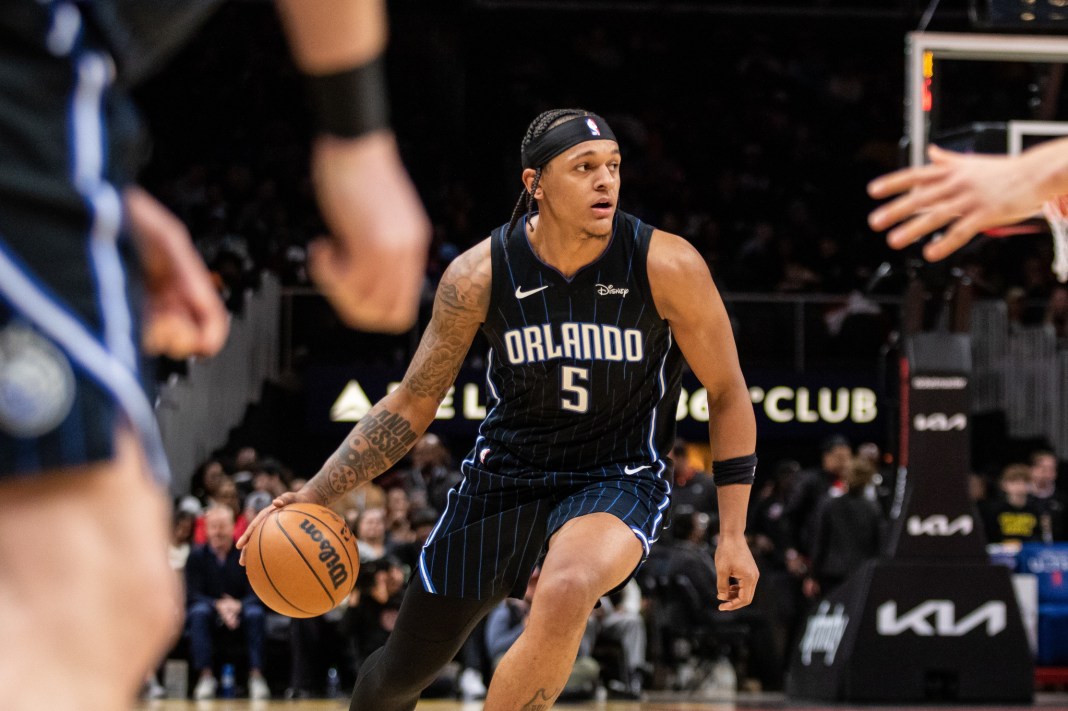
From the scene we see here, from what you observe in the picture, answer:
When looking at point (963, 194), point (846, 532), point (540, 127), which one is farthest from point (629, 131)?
point (963, 194)

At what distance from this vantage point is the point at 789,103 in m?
21.6

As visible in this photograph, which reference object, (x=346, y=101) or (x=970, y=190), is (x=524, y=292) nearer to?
(x=970, y=190)

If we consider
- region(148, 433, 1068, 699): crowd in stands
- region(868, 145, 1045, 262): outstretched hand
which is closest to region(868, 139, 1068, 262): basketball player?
region(868, 145, 1045, 262): outstretched hand

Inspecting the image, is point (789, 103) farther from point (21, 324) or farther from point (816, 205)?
point (21, 324)

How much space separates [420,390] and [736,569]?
118cm

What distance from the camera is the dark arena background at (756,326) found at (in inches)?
395

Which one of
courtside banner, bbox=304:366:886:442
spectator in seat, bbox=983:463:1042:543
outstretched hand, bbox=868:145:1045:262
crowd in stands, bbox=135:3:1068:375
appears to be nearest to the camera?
outstretched hand, bbox=868:145:1045:262

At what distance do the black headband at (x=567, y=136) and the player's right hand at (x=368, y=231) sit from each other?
315 cm

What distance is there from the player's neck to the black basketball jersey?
0.09ft

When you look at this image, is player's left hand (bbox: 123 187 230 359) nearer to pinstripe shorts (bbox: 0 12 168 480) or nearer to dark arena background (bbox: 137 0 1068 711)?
pinstripe shorts (bbox: 0 12 168 480)

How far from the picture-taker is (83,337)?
170 centimetres

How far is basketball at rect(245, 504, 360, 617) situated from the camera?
189 inches

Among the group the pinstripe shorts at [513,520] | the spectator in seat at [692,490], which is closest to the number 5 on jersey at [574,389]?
the pinstripe shorts at [513,520]

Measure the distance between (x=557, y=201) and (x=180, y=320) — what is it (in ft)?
10.5
